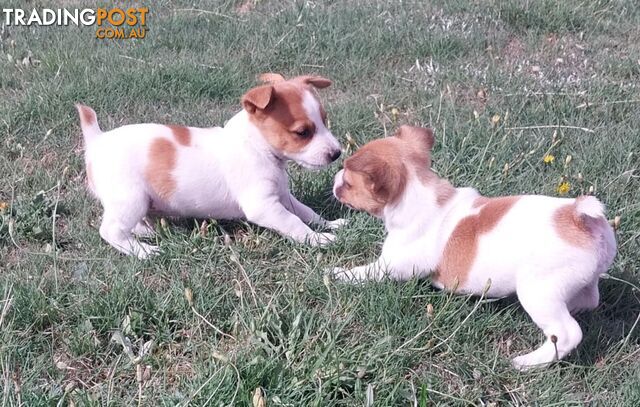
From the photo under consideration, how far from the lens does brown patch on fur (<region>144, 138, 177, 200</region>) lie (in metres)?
3.69

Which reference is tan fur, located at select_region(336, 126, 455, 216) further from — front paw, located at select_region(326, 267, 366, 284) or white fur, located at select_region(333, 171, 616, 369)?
front paw, located at select_region(326, 267, 366, 284)

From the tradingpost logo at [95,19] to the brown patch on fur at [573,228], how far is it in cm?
427

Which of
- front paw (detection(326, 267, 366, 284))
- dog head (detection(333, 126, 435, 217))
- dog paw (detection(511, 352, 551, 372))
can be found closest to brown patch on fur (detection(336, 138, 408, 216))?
dog head (detection(333, 126, 435, 217))

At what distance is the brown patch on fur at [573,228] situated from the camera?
2.85 metres

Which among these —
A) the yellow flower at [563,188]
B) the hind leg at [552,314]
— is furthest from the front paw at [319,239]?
the yellow flower at [563,188]

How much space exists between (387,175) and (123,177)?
1327 millimetres

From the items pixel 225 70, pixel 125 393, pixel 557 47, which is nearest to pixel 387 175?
pixel 125 393

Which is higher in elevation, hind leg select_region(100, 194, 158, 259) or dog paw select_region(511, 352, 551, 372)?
dog paw select_region(511, 352, 551, 372)

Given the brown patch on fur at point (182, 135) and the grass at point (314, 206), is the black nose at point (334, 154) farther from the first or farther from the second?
the brown patch on fur at point (182, 135)

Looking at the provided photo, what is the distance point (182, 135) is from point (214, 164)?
23 centimetres

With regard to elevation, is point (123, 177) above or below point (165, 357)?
above

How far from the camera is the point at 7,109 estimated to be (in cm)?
493

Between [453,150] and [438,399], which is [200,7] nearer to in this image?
[453,150]

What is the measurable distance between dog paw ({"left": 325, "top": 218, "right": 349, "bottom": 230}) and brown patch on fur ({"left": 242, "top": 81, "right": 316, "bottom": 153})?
1.52ft
